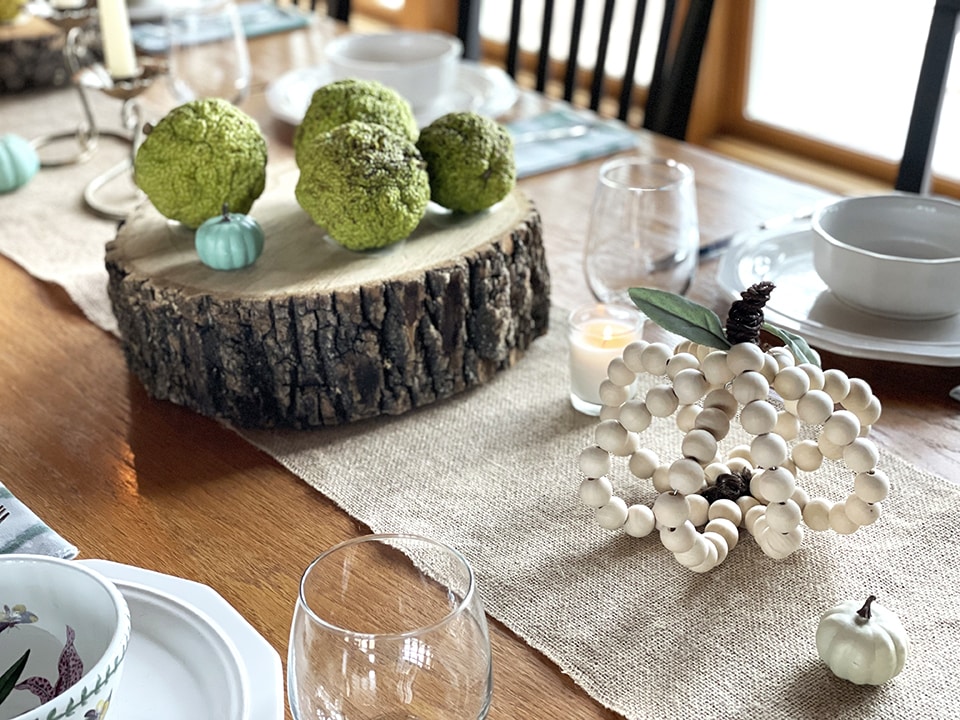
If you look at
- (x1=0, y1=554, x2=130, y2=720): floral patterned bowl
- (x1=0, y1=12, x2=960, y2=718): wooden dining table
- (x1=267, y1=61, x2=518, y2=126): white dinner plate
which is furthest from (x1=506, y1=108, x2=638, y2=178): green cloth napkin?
(x1=0, y1=554, x2=130, y2=720): floral patterned bowl

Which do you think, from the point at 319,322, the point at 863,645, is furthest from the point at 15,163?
the point at 863,645

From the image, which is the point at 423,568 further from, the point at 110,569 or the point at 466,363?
the point at 466,363

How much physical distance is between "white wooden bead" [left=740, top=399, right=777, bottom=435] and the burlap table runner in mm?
125

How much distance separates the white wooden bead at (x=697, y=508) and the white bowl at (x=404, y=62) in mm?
855

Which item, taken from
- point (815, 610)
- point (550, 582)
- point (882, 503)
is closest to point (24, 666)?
point (550, 582)

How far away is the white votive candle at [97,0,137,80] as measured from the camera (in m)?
1.45

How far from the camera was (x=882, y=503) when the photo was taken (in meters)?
0.85

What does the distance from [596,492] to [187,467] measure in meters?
0.36

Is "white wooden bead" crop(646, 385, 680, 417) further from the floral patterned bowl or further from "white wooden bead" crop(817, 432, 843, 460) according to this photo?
the floral patterned bowl

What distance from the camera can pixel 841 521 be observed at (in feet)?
2.53

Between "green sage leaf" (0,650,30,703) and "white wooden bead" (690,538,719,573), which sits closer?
"green sage leaf" (0,650,30,703)

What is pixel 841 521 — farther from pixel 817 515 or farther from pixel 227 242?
pixel 227 242

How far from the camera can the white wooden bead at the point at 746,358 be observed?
718 millimetres

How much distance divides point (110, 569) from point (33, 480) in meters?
0.22
